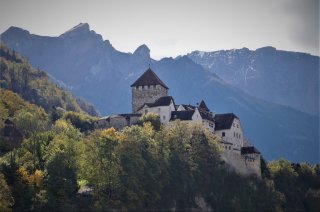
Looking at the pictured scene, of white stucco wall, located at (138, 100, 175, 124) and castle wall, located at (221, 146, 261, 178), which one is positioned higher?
white stucco wall, located at (138, 100, 175, 124)

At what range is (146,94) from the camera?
117 m

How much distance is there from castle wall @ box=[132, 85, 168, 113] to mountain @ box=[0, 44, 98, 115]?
167 ft

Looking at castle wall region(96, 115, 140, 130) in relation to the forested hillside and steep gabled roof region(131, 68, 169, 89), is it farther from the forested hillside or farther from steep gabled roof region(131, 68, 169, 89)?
steep gabled roof region(131, 68, 169, 89)

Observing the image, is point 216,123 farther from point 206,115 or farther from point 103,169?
point 103,169

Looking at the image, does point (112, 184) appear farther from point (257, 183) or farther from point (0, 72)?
point (0, 72)

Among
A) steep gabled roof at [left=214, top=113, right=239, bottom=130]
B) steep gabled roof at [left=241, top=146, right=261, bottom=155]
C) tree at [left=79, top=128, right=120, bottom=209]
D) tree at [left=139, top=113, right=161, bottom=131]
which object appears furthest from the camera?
steep gabled roof at [left=214, top=113, right=239, bottom=130]

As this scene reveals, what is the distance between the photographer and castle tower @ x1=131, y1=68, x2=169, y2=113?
11631cm

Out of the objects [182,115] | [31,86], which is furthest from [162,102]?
[31,86]

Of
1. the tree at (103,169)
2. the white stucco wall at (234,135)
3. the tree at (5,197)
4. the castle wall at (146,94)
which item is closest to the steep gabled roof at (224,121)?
the white stucco wall at (234,135)

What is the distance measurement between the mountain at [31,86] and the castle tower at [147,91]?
50.9 m

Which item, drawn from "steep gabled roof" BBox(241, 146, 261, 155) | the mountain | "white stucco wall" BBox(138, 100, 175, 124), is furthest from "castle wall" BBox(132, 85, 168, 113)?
the mountain

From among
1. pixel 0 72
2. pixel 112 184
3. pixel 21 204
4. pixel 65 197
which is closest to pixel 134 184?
pixel 112 184

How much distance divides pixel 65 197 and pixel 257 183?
4028 cm

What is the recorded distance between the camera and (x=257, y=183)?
10650 cm
